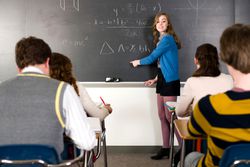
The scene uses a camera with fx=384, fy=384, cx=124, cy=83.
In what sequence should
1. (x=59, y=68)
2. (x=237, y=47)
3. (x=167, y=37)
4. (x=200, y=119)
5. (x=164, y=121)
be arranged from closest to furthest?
(x=237, y=47)
(x=200, y=119)
(x=59, y=68)
(x=167, y=37)
(x=164, y=121)

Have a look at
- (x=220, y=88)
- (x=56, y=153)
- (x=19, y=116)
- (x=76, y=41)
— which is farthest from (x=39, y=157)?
→ (x=76, y=41)

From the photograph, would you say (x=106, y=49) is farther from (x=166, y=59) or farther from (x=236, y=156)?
(x=236, y=156)

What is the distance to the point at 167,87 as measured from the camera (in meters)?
4.36

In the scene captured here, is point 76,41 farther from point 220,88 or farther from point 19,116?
point 19,116

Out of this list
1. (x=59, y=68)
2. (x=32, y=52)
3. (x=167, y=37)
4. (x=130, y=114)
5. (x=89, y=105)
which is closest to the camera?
(x=32, y=52)

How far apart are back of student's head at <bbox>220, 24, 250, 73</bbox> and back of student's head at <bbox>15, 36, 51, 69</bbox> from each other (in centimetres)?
97

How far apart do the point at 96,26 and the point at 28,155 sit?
9.65 ft

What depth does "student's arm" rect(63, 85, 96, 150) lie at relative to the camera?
1995 mm

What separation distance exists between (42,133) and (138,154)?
297 cm

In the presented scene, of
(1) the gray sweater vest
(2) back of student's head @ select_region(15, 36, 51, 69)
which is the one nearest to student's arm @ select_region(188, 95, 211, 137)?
(1) the gray sweater vest

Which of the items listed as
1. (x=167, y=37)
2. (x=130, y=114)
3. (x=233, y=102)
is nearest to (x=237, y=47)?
(x=233, y=102)

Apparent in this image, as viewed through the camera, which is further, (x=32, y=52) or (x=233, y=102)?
(x=32, y=52)

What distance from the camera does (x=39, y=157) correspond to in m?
1.85

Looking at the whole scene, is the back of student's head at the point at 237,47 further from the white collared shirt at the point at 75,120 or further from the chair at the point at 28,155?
the chair at the point at 28,155
